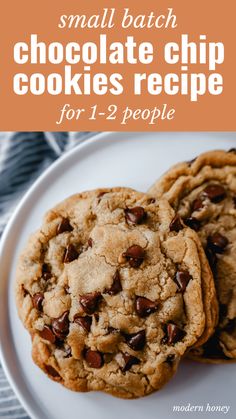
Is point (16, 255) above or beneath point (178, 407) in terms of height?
above

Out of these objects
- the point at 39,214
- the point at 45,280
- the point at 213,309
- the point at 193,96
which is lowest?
the point at 213,309

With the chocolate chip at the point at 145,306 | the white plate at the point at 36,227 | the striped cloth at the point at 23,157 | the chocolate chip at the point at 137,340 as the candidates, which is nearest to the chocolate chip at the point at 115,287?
the chocolate chip at the point at 145,306

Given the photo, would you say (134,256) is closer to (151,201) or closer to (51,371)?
(151,201)

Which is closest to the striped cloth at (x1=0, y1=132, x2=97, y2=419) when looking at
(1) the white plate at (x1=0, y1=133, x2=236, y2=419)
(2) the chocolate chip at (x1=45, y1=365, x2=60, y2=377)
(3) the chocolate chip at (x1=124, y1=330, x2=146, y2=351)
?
(1) the white plate at (x1=0, y1=133, x2=236, y2=419)

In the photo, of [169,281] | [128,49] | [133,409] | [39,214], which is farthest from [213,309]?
[128,49]

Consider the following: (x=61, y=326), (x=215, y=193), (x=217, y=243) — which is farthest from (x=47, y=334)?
(x=215, y=193)

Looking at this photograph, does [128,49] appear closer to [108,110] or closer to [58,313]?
[108,110]
